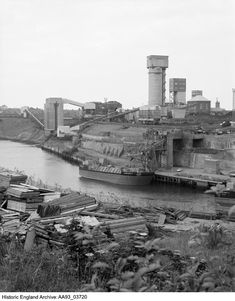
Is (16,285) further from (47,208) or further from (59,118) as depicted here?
(59,118)

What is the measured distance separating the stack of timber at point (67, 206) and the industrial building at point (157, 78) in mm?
28078

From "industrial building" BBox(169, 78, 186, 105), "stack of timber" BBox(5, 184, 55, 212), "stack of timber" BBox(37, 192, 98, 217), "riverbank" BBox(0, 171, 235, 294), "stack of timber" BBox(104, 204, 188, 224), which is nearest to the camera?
"riverbank" BBox(0, 171, 235, 294)

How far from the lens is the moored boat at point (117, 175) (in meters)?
13.0

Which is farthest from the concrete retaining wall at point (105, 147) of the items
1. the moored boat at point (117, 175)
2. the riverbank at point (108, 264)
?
the riverbank at point (108, 264)

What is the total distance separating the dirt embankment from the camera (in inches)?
1305

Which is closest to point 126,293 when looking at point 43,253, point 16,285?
point 16,285

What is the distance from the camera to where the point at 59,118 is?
3123 cm

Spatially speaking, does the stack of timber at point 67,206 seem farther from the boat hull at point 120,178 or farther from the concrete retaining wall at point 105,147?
the concrete retaining wall at point 105,147

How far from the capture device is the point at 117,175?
1316 centimetres

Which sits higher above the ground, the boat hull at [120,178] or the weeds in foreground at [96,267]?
the weeds in foreground at [96,267]

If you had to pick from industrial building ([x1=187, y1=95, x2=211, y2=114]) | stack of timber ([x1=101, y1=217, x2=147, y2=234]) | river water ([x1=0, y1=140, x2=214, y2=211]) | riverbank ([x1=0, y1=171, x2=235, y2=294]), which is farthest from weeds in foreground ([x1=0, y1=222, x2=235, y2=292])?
industrial building ([x1=187, y1=95, x2=211, y2=114])

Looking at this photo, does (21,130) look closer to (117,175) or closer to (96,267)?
(117,175)

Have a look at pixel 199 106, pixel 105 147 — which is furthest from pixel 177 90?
pixel 105 147

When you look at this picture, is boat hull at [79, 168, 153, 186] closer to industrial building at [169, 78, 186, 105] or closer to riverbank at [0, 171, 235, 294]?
riverbank at [0, 171, 235, 294]
